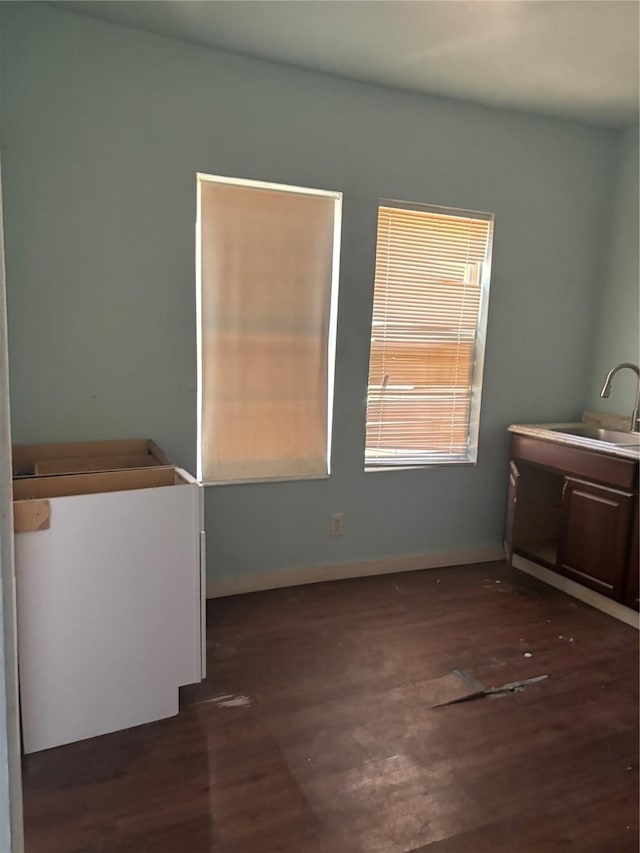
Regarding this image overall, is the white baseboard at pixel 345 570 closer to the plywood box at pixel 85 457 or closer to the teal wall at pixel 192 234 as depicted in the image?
the teal wall at pixel 192 234

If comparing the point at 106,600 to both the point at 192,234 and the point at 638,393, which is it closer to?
the point at 192,234

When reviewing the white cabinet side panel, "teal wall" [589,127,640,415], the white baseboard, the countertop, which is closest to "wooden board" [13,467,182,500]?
the white cabinet side panel

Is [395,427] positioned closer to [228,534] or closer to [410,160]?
[228,534]

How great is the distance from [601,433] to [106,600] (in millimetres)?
3029

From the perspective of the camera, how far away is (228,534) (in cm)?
304

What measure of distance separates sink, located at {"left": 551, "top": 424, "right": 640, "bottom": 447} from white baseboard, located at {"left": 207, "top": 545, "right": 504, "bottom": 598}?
86cm

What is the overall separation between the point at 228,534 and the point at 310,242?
158 cm

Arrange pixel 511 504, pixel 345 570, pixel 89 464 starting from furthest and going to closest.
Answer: pixel 511 504 < pixel 345 570 < pixel 89 464

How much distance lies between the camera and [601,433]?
362 centimetres

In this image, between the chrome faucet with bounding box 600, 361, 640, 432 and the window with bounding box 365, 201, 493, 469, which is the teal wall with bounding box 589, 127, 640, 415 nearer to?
the chrome faucet with bounding box 600, 361, 640, 432

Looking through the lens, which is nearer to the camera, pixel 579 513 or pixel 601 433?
pixel 579 513

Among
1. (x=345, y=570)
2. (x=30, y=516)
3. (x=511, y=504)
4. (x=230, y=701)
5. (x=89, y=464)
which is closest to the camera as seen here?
(x=30, y=516)

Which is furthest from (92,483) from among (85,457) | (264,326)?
(264,326)

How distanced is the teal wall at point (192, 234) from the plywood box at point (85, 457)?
0.10 m
